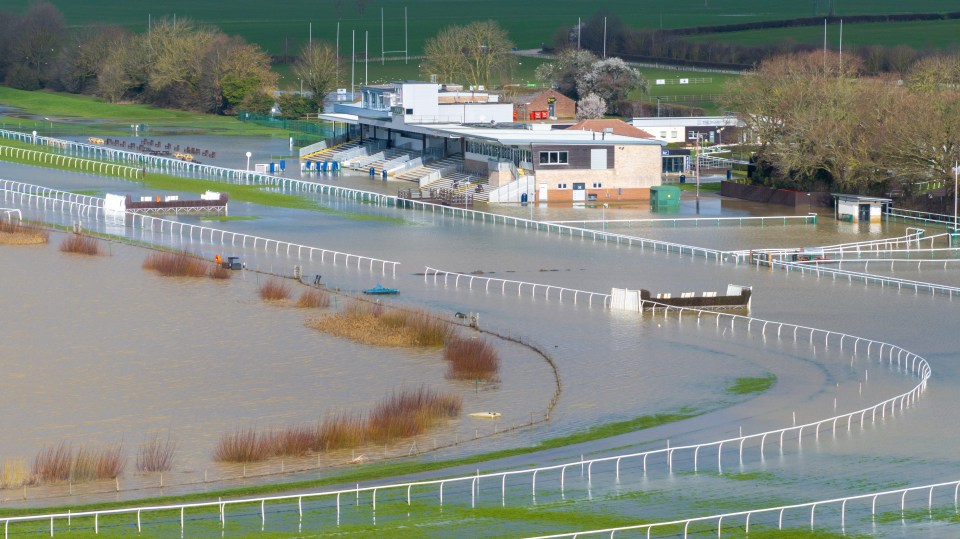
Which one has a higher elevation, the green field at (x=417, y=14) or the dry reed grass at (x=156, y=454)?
the green field at (x=417, y=14)

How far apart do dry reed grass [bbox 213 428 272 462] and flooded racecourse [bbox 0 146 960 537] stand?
287mm

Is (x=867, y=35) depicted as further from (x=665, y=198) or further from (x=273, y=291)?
(x=273, y=291)

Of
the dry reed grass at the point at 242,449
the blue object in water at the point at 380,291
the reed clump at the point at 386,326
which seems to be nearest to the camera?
the dry reed grass at the point at 242,449

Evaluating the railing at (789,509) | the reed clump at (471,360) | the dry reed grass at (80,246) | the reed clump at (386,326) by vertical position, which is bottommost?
the railing at (789,509)

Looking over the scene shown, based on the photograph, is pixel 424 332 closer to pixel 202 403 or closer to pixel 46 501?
pixel 202 403

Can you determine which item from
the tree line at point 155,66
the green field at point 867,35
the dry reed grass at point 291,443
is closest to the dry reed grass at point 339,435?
the dry reed grass at point 291,443

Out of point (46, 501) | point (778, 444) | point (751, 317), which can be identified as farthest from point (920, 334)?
point (46, 501)

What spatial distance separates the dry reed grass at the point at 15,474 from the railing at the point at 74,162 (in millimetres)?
41439

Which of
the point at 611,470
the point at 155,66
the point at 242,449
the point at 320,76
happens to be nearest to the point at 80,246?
the point at 242,449

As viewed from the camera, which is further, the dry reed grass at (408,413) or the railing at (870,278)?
the railing at (870,278)

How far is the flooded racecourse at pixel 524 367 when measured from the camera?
23.2 metres

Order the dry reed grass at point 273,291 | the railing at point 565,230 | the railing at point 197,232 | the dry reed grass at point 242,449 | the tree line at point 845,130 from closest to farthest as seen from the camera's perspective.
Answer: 1. the dry reed grass at point 242,449
2. the dry reed grass at point 273,291
3. the railing at point 197,232
4. the railing at point 565,230
5. the tree line at point 845,130

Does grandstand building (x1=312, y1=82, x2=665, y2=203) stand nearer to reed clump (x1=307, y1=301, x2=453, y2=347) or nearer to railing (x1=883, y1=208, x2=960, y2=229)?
railing (x1=883, y1=208, x2=960, y2=229)

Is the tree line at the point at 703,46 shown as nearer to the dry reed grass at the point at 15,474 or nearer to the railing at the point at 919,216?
the railing at the point at 919,216
